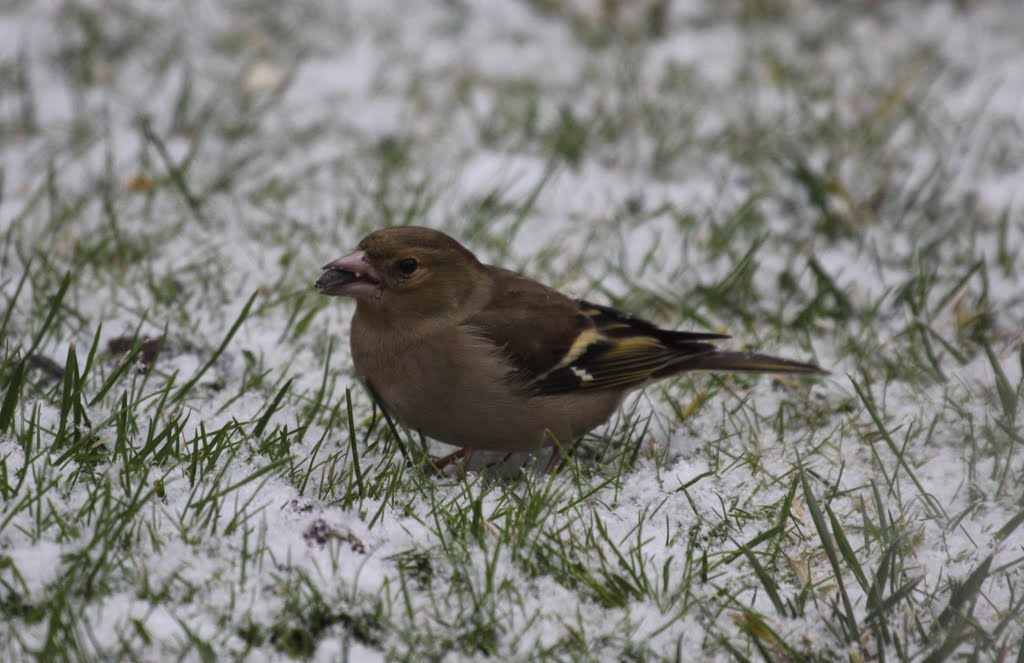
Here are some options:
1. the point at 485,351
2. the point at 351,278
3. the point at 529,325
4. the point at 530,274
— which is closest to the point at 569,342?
the point at 529,325

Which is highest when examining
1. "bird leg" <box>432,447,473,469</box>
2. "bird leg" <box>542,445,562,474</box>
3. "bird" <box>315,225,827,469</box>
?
"bird" <box>315,225,827,469</box>

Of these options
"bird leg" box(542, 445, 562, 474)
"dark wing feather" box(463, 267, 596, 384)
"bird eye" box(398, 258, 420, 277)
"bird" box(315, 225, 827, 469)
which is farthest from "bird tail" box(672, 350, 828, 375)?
"bird eye" box(398, 258, 420, 277)

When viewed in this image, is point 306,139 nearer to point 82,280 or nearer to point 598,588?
point 82,280

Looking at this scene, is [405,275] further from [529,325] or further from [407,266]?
[529,325]

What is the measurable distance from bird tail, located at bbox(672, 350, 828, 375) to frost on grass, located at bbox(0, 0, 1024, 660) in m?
0.17

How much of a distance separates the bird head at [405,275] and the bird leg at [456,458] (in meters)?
0.46

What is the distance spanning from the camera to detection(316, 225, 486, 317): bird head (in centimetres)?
375

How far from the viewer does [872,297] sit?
Answer: 5.07 meters

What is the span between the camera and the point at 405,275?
3830mm

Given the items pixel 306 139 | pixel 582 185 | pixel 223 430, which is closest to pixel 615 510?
pixel 223 430

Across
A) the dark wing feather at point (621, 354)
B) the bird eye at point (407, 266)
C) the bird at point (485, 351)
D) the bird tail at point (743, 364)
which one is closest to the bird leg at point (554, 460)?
the bird at point (485, 351)

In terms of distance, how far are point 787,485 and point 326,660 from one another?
1546 millimetres

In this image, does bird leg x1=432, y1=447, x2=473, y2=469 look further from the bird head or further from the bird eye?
the bird eye

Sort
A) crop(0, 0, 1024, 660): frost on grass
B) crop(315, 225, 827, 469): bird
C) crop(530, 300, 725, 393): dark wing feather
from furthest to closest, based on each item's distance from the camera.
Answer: crop(530, 300, 725, 393): dark wing feather, crop(315, 225, 827, 469): bird, crop(0, 0, 1024, 660): frost on grass
